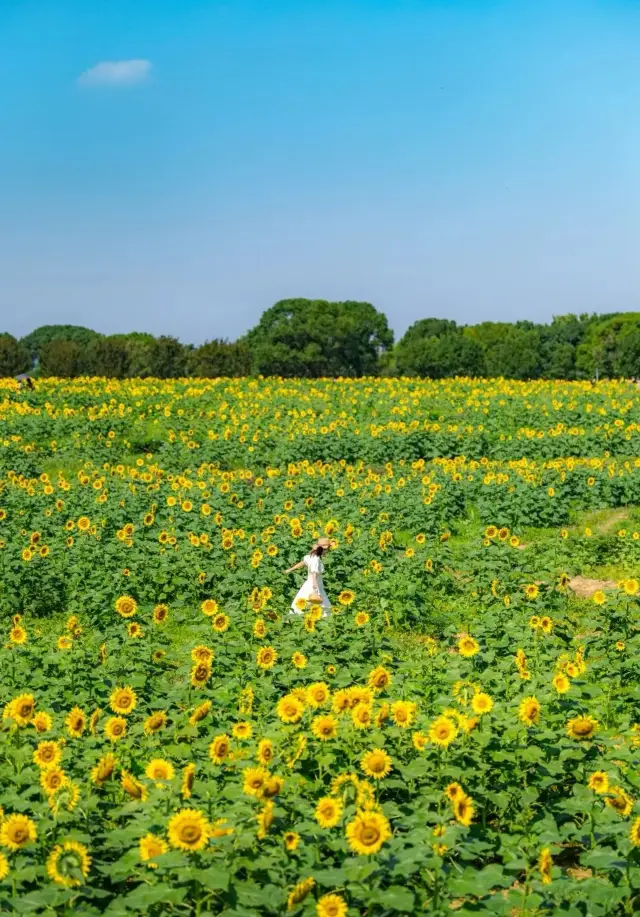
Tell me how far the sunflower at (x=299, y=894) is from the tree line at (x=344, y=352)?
42.9m

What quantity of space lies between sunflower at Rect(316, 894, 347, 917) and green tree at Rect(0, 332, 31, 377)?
53.5m

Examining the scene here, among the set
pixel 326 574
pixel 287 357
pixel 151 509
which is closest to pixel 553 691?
pixel 326 574

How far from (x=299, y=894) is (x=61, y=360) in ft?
142

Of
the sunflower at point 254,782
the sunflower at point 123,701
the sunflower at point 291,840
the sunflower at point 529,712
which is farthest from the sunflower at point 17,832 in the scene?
the sunflower at point 529,712

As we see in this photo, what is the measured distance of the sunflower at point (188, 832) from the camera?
418 centimetres

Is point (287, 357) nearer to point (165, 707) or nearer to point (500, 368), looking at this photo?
point (500, 368)

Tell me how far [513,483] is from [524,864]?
1248cm

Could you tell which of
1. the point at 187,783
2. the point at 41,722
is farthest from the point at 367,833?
the point at 41,722

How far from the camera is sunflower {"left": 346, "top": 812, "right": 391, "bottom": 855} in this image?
4.24 m

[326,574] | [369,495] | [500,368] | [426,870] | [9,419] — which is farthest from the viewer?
[500,368]

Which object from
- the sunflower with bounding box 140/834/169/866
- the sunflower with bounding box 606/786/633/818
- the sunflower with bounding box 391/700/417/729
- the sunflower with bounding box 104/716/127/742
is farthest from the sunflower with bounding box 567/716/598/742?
the sunflower with bounding box 104/716/127/742

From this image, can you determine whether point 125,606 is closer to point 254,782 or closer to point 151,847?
point 254,782

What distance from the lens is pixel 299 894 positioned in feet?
13.6

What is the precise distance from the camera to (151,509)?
14805mm
